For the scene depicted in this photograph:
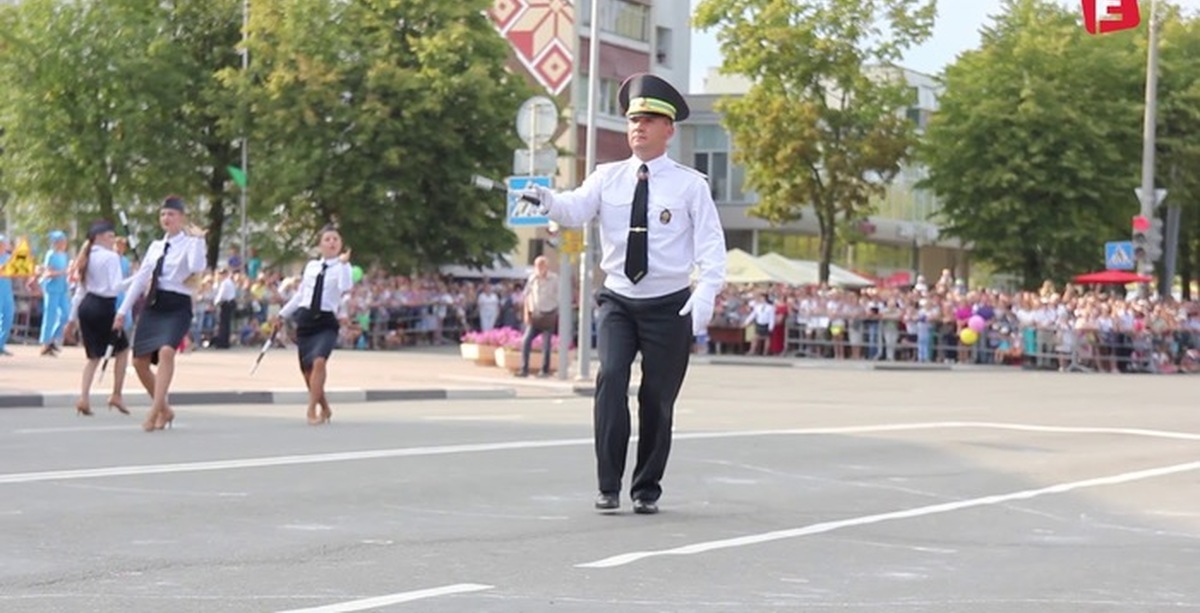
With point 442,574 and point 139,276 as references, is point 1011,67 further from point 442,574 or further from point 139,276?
point 442,574

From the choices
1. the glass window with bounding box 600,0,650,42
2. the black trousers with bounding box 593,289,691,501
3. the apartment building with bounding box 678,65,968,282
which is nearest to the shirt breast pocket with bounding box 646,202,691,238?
the black trousers with bounding box 593,289,691,501

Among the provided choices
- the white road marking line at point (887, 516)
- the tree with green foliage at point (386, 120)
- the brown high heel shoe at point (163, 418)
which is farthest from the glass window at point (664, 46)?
the white road marking line at point (887, 516)

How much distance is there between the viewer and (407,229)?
48.8 m

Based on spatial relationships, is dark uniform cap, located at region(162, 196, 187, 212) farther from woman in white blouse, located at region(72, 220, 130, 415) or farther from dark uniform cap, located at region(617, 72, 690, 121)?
dark uniform cap, located at region(617, 72, 690, 121)

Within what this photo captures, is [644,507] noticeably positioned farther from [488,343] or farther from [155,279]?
[488,343]

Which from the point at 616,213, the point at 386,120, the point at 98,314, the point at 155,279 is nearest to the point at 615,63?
the point at 386,120

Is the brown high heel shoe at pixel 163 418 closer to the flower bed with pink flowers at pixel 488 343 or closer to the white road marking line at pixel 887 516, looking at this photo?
the white road marking line at pixel 887 516

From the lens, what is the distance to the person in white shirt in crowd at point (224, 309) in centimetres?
3656

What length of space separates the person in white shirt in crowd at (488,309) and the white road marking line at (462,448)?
26336mm

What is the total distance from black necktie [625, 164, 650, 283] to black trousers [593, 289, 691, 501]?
0.54 feet

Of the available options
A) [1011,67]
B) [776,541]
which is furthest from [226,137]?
[776,541]

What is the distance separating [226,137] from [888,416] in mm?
32376

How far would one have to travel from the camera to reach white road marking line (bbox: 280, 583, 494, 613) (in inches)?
275

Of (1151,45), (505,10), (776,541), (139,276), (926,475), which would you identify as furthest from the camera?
(1151,45)
